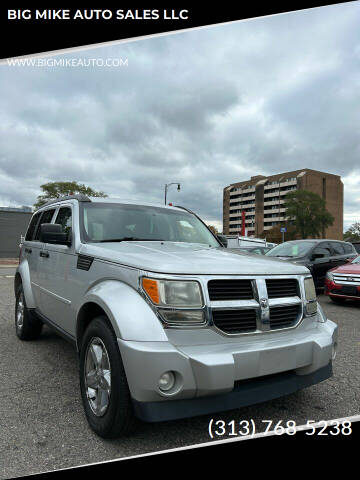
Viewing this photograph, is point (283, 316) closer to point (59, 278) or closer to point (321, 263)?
point (59, 278)

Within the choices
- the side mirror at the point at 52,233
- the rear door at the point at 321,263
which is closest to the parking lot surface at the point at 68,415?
the side mirror at the point at 52,233

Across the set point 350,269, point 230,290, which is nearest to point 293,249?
point 350,269

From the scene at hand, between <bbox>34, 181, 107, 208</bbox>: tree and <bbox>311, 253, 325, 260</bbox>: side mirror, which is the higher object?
<bbox>34, 181, 107, 208</bbox>: tree

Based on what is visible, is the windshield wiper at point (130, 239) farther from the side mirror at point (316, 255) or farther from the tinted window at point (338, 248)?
the tinted window at point (338, 248)

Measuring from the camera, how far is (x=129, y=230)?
3.67 m

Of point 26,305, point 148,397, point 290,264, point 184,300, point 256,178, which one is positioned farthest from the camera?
point 256,178

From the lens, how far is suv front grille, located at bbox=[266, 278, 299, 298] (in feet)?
8.73

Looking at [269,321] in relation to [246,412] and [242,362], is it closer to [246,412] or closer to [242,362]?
[242,362]

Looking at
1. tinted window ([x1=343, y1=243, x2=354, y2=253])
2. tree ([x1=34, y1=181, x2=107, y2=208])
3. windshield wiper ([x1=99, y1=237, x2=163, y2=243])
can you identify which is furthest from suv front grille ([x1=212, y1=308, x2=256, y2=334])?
tree ([x1=34, y1=181, x2=107, y2=208])

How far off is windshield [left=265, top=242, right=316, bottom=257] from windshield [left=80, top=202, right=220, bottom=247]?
703cm

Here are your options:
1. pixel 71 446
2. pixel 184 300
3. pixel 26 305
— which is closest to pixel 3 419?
pixel 71 446

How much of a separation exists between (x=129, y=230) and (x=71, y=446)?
75.8 inches

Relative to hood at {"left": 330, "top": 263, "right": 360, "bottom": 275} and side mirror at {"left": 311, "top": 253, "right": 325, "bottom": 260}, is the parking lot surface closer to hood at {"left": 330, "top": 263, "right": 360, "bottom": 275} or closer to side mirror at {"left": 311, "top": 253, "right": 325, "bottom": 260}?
hood at {"left": 330, "top": 263, "right": 360, "bottom": 275}

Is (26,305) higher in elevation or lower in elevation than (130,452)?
higher
